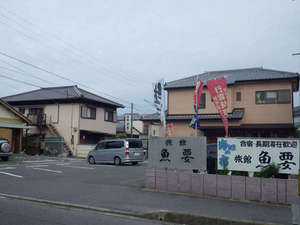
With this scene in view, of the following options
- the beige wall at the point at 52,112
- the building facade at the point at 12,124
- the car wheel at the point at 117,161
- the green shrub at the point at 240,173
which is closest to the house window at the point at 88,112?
the beige wall at the point at 52,112

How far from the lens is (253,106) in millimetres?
23969

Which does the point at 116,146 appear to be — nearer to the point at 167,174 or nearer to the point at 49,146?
the point at 167,174

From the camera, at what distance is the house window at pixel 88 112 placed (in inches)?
1200

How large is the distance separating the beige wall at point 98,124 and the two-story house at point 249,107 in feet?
30.7

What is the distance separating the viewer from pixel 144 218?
723cm

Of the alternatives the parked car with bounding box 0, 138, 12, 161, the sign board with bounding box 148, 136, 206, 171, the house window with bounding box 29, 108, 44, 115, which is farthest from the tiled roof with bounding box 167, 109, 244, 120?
the house window with bounding box 29, 108, 44, 115

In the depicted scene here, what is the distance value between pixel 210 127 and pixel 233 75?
16.9 feet

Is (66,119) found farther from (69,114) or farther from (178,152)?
(178,152)

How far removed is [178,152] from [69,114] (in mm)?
22046

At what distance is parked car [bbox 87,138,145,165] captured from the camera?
1959 centimetres

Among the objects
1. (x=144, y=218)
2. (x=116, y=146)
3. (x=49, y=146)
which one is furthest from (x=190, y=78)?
(x=144, y=218)

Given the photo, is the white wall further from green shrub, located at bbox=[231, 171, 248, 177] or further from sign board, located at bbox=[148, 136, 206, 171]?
green shrub, located at bbox=[231, 171, 248, 177]

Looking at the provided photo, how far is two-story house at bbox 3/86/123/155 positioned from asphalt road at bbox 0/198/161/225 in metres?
21.2

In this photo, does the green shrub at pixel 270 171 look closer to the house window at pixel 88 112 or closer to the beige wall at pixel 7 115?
the beige wall at pixel 7 115
